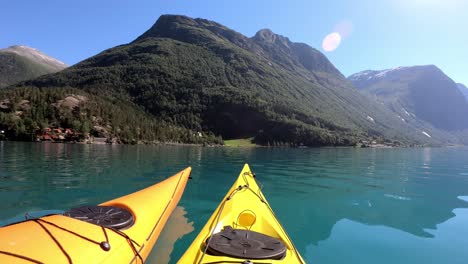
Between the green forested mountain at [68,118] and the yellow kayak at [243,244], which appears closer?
the yellow kayak at [243,244]

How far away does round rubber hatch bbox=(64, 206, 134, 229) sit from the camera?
7.16 meters

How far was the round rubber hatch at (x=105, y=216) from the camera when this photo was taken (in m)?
7.16

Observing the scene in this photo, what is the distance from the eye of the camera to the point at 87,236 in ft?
20.0

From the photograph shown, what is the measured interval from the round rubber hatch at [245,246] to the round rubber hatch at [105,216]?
229 cm

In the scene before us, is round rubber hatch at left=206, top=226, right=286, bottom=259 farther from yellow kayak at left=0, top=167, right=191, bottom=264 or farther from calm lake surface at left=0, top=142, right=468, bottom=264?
calm lake surface at left=0, top=142, right=468, bottom=264

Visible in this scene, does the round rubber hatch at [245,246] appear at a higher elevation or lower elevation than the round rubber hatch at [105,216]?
lower

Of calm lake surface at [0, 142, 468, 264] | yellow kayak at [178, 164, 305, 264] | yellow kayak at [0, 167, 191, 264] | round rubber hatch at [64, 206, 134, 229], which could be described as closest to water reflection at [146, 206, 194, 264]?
calm lake surface at [0, 142, 468, 264]

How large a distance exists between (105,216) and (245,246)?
3.56 metres

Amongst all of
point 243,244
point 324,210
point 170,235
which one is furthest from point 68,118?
point 243,244

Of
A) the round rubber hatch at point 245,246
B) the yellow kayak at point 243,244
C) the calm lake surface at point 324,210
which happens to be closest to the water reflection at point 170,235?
the calm lake surface at point 324,210

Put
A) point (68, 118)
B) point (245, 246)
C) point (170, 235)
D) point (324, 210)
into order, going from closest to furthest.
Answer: point (245, 246), point (170, 235), point (324, 210), point (68, 118)

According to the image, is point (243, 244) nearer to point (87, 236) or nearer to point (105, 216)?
point (87, 236)

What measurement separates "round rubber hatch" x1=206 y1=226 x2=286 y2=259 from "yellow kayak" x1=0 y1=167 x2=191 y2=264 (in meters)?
1.72

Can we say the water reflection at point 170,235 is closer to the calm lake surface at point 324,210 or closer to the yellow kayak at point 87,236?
the calm lake surface at point 324,210
